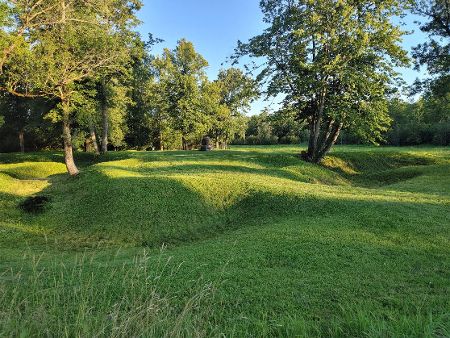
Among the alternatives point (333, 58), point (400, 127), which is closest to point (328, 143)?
point (333, 58)

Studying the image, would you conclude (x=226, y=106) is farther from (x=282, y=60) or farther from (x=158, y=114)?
(x=282, y=60)

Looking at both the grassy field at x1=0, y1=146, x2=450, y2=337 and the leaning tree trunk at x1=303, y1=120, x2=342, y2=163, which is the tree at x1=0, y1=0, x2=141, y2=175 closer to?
the grassy field at x1=0, y1=146, x2=450, y2=337

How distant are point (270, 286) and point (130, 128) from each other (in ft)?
170

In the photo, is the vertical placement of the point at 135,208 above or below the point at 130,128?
below

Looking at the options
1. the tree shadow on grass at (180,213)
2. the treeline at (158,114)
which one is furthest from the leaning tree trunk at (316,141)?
the treeline at (158,114)

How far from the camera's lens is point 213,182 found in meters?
16.5

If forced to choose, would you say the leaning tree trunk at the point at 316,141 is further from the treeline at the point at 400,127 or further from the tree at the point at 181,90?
the tree at the point at 181,90

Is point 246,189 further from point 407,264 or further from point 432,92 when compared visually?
point 432,92

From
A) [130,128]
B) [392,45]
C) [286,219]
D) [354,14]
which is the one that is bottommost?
[286,219]

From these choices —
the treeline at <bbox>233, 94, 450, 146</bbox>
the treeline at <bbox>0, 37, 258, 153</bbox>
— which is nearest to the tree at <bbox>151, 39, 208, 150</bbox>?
the treeline at <bbox>0, 37, 258, 153</bbox>

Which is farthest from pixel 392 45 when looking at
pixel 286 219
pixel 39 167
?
pixel 39 167

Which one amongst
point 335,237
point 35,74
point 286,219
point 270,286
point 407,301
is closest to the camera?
point 407,301

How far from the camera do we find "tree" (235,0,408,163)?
23.8m

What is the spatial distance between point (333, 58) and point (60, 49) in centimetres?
1775
